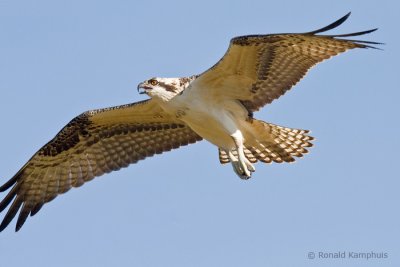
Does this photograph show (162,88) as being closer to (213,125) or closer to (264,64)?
(213,125)

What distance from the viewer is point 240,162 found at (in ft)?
46.6

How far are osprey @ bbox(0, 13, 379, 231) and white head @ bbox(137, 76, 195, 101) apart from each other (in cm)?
1

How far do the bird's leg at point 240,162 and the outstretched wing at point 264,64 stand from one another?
67 centimetres

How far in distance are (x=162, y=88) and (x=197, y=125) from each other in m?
0.78

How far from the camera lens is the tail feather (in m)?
15.3

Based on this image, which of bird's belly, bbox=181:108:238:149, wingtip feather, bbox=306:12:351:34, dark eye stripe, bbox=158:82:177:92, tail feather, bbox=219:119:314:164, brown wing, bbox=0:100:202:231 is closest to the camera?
wingtip feather, bbox=306:12:351:34

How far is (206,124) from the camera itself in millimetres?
14336

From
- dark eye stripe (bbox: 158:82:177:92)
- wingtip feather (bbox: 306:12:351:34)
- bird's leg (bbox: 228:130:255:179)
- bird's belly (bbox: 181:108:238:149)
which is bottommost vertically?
bird's leg (bbox: 228:130:255:179)

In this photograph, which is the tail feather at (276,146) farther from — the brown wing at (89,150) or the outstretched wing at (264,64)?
the brown wing at (89,150)

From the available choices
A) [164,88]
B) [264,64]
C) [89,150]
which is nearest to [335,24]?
[264,64]

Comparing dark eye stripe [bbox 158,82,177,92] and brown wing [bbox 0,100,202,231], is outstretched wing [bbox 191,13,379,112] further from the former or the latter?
brown wing [bbox 0,100,202,231]

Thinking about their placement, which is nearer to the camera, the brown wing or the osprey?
the osprey

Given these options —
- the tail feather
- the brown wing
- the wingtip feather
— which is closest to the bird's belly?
the tail feather

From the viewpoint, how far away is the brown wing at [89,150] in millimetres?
15508
